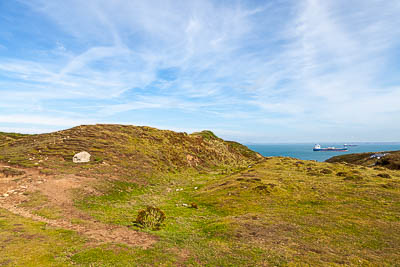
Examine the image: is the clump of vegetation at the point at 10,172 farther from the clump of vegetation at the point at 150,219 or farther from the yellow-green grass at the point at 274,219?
the clump of vegetation at the point at 150,219

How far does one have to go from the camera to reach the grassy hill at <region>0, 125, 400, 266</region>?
1544cm

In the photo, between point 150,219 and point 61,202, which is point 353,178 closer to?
point 150,219

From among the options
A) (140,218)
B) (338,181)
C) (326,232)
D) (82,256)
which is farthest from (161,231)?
(338,181)

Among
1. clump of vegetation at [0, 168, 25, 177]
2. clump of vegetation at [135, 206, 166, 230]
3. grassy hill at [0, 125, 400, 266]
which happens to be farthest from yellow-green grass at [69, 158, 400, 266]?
clump of vegetation at [0, 168, 25, 177]

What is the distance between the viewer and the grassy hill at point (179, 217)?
1544 cm

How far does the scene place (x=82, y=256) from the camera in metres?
14.8

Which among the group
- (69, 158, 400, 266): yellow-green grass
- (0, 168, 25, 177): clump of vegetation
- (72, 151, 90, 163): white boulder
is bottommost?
(69, 158, 400, 266): yellow-green grass

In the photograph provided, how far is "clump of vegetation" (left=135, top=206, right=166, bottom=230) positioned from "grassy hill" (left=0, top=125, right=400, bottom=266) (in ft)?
2.53

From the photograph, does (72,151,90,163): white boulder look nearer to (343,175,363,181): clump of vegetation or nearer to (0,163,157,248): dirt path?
(0,163,157,248): dirt path

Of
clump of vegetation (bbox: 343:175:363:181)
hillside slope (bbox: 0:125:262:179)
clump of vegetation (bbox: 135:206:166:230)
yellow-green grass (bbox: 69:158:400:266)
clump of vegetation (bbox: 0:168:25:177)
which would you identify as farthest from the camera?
hillside slope (bbox: 0:125:262:179)

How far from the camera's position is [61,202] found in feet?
89.8

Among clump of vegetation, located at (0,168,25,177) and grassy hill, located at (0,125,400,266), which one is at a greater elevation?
clump of vegetation, located at (0,168,25,177)

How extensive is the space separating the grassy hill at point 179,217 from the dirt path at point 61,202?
127mm

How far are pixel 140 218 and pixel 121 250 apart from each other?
7.13 meters
